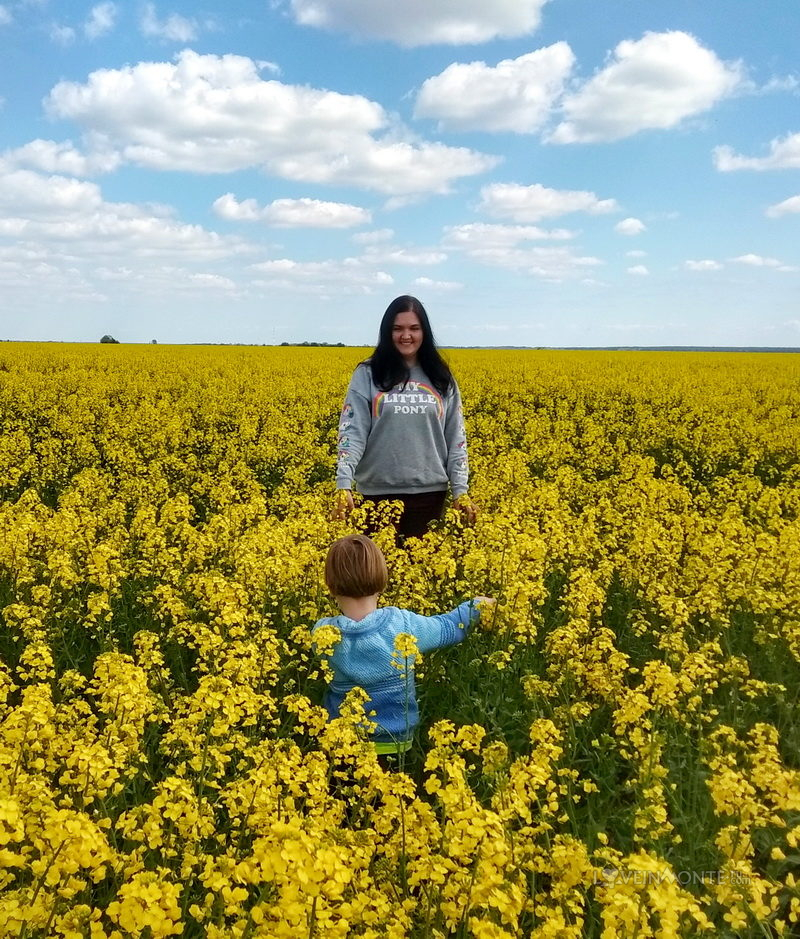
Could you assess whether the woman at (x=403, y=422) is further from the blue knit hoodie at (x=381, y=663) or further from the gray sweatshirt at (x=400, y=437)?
the blue knit hoodie at (x=381, y=663)

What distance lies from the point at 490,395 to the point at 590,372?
7.32 m

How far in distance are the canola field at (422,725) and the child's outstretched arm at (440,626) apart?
253mm

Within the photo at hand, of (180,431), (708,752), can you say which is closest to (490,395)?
(180,431)

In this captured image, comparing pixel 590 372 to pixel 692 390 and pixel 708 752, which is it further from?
pixel 708 752

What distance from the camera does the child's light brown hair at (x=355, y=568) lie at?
3.69m

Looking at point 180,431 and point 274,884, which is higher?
point 180,431

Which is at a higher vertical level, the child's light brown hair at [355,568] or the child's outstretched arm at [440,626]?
the child's light brown hair at [355,568]

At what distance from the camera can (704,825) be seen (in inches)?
123

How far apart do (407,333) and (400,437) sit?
85cm

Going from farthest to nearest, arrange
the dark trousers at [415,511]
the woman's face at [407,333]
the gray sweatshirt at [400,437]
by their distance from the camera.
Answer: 1. the dark trousers at [415,511]
2. the gray sweatshirt at [400,437]
3. the woman's face at [407,333]

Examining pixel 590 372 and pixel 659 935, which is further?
pixel 590 372

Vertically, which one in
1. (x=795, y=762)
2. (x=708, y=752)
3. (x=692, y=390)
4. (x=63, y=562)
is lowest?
(x=795, y=762)

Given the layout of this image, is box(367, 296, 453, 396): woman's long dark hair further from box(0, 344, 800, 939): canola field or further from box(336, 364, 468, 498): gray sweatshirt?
box(0, 344, 800, 939): canola field

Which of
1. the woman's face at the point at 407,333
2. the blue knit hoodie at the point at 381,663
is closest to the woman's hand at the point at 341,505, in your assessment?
the woman's face at the point at 407,333
